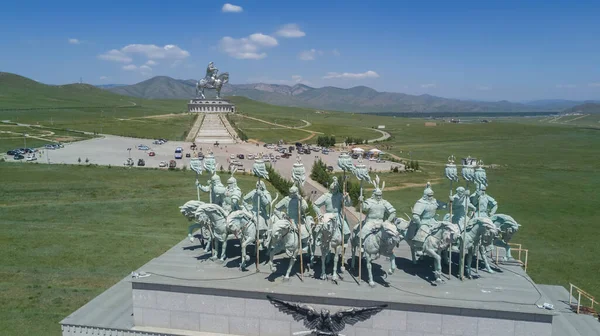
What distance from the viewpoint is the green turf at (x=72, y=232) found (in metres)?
17.8

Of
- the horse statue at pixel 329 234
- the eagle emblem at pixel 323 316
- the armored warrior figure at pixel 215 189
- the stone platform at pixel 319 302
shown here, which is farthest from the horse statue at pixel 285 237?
the armored warrior figure at pixel 215 189

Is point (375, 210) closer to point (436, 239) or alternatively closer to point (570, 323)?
point (436, 239)

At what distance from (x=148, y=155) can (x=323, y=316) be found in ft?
176

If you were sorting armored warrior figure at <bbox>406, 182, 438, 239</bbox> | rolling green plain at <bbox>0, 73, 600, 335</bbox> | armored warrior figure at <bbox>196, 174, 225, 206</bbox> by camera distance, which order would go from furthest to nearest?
rolling green plain at <bbox>0, 73, 600, 335</bbox> < armored warrior figure at <bbox>196, 174, 225, 206</bbox> < armored warrior figure at <bbox>406, 182, 438, 239</bbox>

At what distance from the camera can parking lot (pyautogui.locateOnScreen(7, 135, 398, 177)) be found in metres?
55.3

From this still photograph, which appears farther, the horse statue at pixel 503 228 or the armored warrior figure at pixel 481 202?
the armored warrior figure at pixel 481 202

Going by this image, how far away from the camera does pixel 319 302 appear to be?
46.7 feet

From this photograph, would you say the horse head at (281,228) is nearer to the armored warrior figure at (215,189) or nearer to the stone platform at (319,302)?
the stone platform at (319,302)

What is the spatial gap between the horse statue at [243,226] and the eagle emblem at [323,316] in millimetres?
2621

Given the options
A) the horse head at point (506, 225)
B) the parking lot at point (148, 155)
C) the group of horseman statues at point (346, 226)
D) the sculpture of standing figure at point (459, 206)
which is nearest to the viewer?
the group of horseman statues at point (346, 226)

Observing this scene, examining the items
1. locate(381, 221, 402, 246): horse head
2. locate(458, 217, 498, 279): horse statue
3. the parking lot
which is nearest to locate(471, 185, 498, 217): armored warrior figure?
locate(458, 217, 498, 279): horse statue

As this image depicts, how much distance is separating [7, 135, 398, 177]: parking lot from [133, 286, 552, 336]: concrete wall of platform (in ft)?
115

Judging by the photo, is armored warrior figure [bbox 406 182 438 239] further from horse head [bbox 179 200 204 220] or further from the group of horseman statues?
horse head [bbox 179 200 204 220]

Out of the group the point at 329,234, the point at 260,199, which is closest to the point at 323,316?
the point at 329,234
